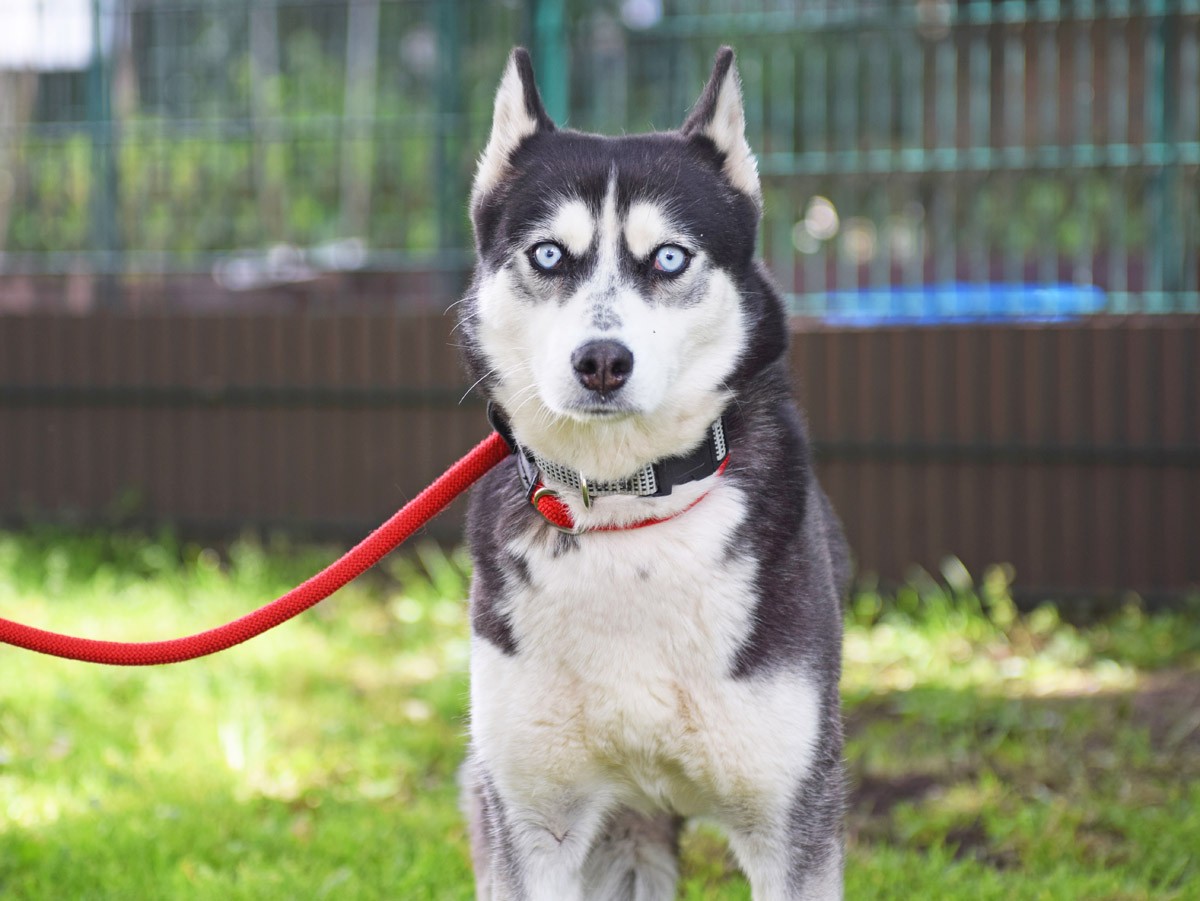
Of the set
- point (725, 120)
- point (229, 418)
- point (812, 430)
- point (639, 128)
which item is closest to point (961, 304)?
point (812, 430)

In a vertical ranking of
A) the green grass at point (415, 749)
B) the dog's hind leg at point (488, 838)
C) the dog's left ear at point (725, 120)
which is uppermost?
the dog's left ear at point (725, 120)

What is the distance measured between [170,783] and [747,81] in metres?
3.89

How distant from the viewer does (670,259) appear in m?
2.36

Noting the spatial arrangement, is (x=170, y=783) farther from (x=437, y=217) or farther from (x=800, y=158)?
(x=800, y=158)

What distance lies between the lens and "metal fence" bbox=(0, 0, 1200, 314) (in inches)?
228

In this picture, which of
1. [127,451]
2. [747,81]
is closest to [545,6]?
[747,81]

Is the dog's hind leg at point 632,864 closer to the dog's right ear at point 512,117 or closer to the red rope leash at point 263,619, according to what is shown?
the red rope leash at point 263,619

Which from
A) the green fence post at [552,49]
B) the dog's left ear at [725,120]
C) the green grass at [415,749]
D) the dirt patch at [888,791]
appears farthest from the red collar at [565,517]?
the green fence post at [552,49]

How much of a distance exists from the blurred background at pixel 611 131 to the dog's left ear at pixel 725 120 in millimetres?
3192

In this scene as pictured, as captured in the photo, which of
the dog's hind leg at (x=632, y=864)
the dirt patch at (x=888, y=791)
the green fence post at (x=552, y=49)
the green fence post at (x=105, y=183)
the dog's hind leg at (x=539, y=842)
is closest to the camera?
the dog's hind leg at (x=539, y=842)

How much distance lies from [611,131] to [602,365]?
415 cm

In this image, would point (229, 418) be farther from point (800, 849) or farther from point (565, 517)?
point (800, 849)

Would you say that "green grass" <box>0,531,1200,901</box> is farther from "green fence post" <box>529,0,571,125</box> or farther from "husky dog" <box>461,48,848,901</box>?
"green fence post" <box>529,0,571,125</box>

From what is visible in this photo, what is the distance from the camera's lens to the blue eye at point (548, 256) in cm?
236
